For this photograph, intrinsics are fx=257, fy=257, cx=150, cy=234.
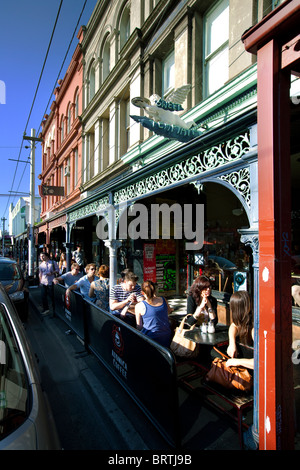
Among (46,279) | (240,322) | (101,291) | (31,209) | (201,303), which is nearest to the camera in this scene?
(240,322)

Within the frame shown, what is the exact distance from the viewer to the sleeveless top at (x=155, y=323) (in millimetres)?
3768

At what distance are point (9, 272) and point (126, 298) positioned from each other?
4.97 m

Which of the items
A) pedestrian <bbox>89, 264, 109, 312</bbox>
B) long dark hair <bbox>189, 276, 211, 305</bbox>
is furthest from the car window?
pedestrian <bbox>89, 264, 109, 312</bbox>

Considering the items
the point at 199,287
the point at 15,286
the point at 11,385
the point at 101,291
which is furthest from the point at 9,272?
the point at 11,385

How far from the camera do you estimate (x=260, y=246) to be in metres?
2.46

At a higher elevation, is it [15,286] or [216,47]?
[216,47]

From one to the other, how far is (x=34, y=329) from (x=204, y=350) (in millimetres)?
4600

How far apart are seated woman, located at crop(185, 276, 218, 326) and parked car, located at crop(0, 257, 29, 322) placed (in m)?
5.12

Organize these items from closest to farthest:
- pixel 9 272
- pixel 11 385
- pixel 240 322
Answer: pixel 11 385
pixel 240 322
pixel 9 272

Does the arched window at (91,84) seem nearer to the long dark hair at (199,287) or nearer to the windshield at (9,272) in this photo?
the windshield at (9,272)

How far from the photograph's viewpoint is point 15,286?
744 cm

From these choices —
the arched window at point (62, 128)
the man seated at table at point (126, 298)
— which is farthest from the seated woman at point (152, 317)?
the arched window at point (62, 128)

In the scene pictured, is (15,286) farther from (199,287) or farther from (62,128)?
(62,128)

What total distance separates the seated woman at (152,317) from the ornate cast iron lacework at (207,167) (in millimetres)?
1819
